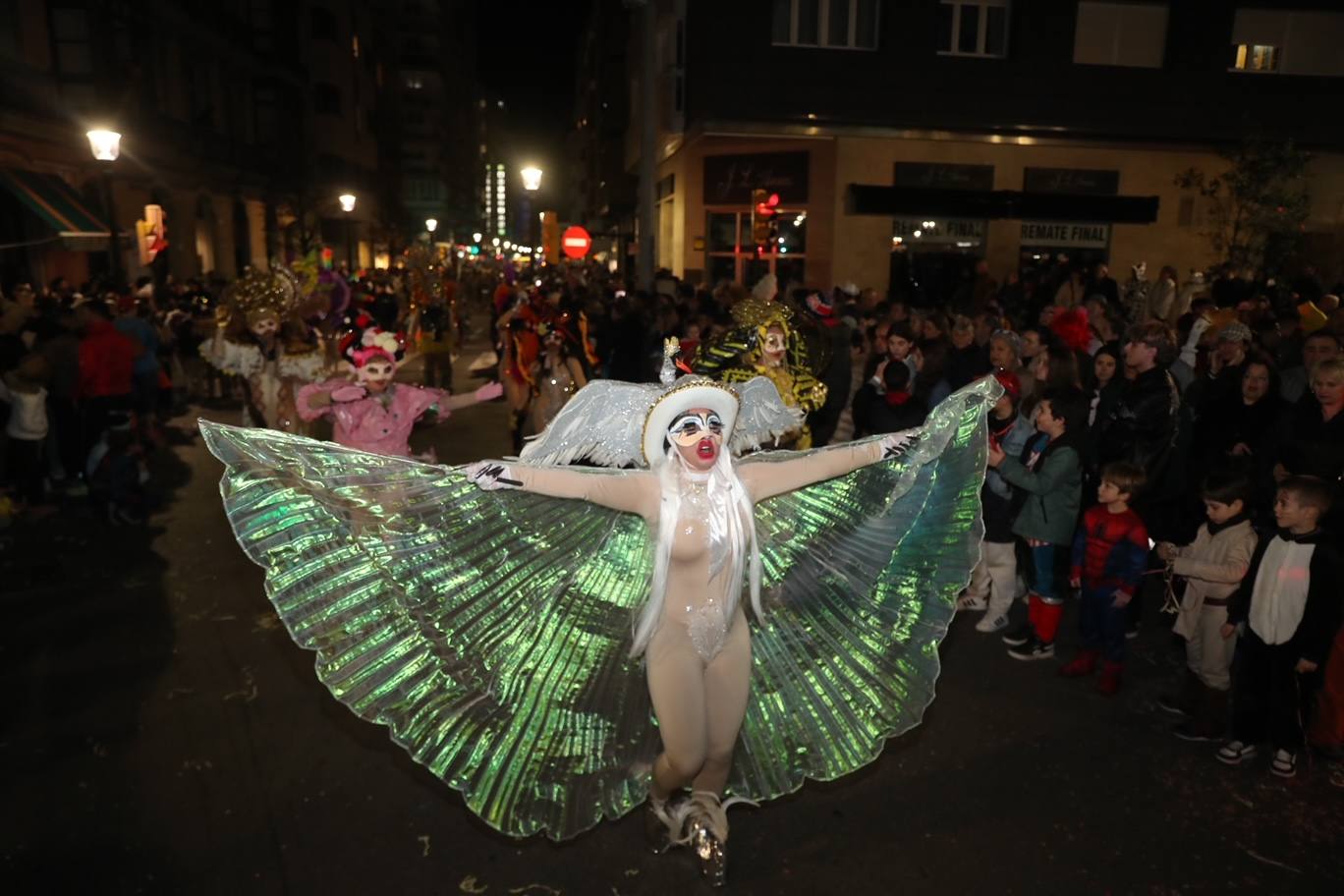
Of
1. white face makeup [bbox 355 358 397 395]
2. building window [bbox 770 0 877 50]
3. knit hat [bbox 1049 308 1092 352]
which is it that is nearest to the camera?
white face makeup [bbox 355 358 397 395]

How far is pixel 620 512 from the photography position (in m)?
4.02

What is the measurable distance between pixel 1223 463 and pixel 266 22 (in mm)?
40310

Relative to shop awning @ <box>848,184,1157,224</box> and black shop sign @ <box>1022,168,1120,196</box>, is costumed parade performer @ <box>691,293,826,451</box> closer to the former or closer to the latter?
shop awning @ <box>848,184,1157,224</box>

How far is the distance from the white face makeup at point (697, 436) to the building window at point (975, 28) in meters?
20.8

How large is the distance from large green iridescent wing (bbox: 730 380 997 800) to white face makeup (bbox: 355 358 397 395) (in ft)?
10.0

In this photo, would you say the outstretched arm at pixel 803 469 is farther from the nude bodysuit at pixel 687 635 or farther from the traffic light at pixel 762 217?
the traffic light at pixel 762 217

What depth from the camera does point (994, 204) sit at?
2098 centimetres

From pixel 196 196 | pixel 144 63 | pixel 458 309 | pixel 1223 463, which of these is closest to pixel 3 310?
pixel 1223 463

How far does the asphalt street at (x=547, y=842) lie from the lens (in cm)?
387

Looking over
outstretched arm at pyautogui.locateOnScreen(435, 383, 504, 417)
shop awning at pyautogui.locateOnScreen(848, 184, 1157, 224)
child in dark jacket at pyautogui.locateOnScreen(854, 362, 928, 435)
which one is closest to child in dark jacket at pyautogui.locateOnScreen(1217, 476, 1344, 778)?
child in dark jacket at pyautogui.locateOnScreen(854, 362, 928, 435)

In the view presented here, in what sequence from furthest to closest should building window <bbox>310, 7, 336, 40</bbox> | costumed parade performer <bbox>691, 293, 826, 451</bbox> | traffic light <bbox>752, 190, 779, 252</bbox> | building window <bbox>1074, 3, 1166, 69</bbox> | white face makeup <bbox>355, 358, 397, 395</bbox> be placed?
building window <bbox>310, 7, 336, 40</bbox> < building window <bbox>1074, 3, 1166, 69</bbox> < traffic light <bbox>752, 190, 779, 252</bbox> < costumed parade performer <bbox>691, 293, 826, 451</bbox> < white face makeup <bbox>355, 358, 397, 395</bbox>

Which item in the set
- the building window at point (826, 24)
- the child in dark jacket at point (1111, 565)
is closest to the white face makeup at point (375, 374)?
the child in dark jacket at point (1111, 565)

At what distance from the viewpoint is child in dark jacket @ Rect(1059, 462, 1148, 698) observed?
5.27 meters

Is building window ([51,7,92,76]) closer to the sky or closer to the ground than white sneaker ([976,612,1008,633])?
closer to the sky
